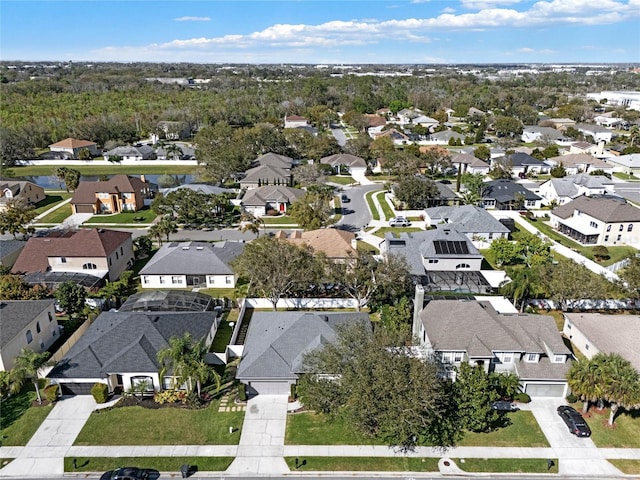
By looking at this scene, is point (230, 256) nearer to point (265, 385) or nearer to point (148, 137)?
point (265, 385)

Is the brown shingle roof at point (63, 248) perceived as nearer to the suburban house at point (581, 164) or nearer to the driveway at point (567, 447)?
the driveway at point (567, 447)

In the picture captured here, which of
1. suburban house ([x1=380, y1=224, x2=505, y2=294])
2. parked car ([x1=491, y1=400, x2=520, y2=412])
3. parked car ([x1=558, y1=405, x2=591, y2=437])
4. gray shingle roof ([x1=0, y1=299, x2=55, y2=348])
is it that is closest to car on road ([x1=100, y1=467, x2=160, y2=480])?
gray shingle roof ([x1=0, y1=299, x2=55, y2=348])

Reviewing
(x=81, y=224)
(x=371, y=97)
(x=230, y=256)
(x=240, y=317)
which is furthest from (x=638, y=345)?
(x=371, y=97)

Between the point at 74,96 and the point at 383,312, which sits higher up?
the point at 74,96

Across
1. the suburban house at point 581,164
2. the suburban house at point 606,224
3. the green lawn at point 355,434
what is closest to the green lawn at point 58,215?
the green lawn at point 355,434

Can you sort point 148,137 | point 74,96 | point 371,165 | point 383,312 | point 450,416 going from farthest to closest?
point 74,96 → point 148,137 → point 371,165 → point 383,312 → point 450,416

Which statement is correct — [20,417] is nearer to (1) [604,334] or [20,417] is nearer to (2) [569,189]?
(1) [604,334]

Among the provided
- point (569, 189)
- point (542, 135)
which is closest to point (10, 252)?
point (569, 189)
